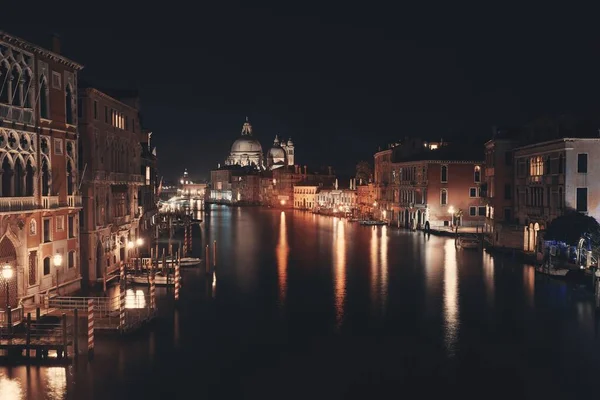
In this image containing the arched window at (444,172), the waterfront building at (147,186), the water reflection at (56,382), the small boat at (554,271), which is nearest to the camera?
the water reflection at (56,382)

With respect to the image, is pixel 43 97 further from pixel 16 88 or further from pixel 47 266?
pixel 47 266

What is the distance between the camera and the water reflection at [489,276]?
2748cm

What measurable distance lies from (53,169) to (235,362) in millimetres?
11365

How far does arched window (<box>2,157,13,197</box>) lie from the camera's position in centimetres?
2156

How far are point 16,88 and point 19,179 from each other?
3.03 m

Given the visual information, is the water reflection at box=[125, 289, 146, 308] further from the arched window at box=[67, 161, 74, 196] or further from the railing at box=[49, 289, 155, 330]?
the arched window at box=[67, 161, 74, 196]

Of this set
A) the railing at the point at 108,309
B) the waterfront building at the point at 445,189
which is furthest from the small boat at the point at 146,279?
the waterfront building at the point at 445,189

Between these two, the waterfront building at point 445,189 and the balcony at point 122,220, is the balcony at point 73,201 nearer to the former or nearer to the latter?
the balcony at point 122,220

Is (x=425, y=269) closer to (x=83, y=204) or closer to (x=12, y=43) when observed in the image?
(x=83, y=204)

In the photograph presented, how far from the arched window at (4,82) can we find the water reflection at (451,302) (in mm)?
15964

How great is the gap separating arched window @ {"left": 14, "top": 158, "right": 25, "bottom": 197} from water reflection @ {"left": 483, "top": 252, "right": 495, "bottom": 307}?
17513mm

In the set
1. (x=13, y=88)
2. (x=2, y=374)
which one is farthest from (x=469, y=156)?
(x=2, y=374)

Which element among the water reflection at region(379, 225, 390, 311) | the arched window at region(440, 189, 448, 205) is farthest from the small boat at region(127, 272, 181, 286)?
the arched window at region(440, 189, 448, 205)

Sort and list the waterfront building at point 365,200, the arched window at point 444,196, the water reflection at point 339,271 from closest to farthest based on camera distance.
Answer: the water reflection at point 339,271 → the arched window at point 444,196 → the waterfront building at point 365,200
